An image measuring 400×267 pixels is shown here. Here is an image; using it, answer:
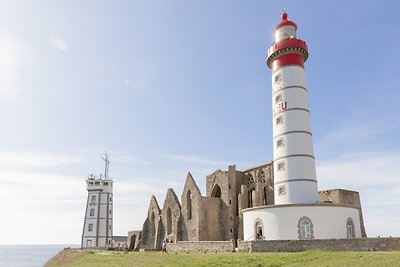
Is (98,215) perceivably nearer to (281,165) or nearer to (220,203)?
(220,203)

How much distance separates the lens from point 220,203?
43375 millimetres

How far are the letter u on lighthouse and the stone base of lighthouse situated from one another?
1.31 meters

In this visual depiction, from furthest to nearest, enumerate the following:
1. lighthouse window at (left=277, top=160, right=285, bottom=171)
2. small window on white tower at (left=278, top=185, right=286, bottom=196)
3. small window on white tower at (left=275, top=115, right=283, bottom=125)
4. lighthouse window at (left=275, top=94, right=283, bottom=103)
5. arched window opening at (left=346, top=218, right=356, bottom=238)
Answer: lighthouse window at (left=275, top=94, right=283, bottom=103) → small window on white tower at (left=275, top=115, right=283, bottom=125) → lighthouse window at (left=277, top=160, right=285, bottom=171) → small window on white tower at (left=278, top=185, right=286, bottom=196) → arched window opening at (left=346, top=218, right=356, bottom=238)

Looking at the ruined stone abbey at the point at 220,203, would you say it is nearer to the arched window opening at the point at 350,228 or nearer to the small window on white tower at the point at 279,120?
the arched window opening at the point at 350,228

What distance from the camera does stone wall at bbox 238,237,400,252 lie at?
21.6 metres

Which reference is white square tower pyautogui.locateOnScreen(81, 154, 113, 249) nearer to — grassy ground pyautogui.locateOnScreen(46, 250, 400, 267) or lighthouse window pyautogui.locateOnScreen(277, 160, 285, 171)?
grassy ground pyautogui.locateOnScreen(46, 250, 400, 267)

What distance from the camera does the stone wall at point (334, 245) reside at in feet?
70.9

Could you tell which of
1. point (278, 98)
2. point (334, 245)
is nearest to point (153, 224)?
point (278, 98)

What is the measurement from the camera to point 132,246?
54.1m

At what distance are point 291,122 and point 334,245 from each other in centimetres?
1040

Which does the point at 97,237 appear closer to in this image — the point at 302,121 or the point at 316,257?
the point at 302,121

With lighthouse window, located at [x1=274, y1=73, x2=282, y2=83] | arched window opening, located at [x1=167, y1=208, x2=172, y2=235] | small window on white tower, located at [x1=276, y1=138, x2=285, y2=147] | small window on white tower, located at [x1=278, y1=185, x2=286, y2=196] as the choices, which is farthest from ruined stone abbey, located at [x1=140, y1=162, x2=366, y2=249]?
lighthouse window, located at [x1=274, y1=73, x2=282, y2=83]

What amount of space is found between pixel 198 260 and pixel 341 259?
773 centimetres

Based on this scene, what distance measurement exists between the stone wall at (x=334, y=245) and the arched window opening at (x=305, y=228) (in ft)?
7.93
